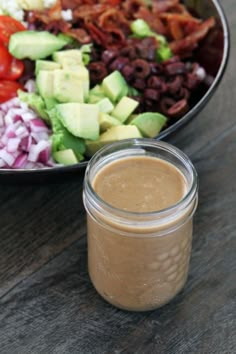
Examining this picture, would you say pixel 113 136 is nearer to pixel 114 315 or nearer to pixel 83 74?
pixel 83 74

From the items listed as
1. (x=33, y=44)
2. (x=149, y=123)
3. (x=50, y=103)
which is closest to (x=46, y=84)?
(x=50, y=103)

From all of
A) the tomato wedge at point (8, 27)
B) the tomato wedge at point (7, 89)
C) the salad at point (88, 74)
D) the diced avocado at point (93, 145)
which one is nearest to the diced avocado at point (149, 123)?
the salad at point (88, 74)

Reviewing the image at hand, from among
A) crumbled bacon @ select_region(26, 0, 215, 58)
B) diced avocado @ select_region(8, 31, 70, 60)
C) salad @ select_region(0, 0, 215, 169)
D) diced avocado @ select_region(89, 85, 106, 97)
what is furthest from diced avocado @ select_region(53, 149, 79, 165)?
crumbled bacon @ select_region(26, 0, 215, 58)

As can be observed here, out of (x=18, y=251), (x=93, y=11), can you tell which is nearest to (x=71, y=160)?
(x=18, y=251)

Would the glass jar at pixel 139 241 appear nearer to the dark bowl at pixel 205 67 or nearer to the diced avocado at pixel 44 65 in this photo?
the dark bowl at pixel 205 67

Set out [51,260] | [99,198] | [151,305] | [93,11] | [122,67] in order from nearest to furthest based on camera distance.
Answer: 1. [99,198]
2. [151,305]
3. [51,260]
4. [122,67]
5. [93,11]

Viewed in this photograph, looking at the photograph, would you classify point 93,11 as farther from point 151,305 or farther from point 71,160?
point 151,305
